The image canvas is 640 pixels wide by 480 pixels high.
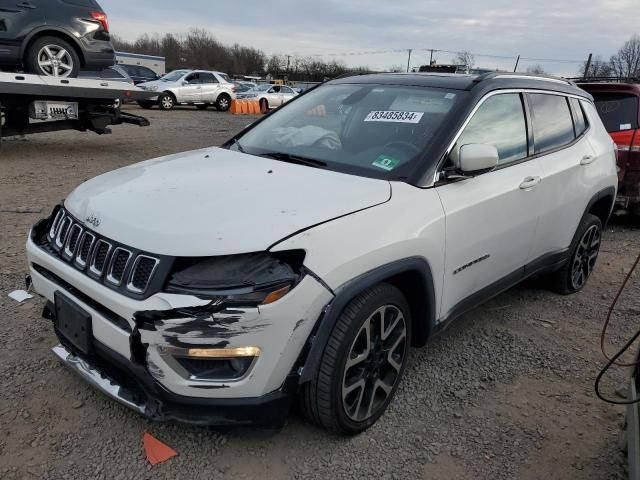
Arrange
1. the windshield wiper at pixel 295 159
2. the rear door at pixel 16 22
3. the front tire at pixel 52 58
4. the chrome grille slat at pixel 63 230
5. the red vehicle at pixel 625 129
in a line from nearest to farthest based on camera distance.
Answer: the chrome grille slat at pixel 63 230 → the windshield wiper at pixel 295 159 → the red vehicle at pixel 625 129 → the rear door at pixel 16 22 → the front tire at pixel 52 58

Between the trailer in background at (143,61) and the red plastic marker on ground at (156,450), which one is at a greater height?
the trailer in background at (143,61)

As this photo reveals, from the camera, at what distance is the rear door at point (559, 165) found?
12.1 feet

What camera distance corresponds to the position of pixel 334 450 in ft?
8.33

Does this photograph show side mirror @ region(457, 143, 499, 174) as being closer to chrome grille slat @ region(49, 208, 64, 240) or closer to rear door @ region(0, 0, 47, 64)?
chrome grille slat @ region(49, 208, 64, 240)

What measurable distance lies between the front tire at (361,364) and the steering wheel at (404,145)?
2.66 feet

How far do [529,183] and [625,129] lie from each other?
370 centimetres

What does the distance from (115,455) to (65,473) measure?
8.3 inches

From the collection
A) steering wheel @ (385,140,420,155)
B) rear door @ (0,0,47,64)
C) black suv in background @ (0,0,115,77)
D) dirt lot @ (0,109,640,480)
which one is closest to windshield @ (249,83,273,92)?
black suv in background @ (0,0,115,77)

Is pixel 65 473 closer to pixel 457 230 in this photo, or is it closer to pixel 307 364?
pixel 307 364

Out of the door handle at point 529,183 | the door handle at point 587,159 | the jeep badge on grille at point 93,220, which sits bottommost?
the jeep badge on grille at point 93,220

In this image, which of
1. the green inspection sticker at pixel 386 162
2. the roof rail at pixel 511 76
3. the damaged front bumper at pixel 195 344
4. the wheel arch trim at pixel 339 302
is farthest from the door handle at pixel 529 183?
the damaged front bumper at pixel 195 344

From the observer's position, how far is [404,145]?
9.73 ft

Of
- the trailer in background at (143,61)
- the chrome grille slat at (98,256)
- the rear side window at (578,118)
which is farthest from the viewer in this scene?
the trailer in background at (143,61)

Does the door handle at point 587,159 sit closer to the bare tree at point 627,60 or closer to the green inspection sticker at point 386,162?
the green inspection sticker at point 386,162
